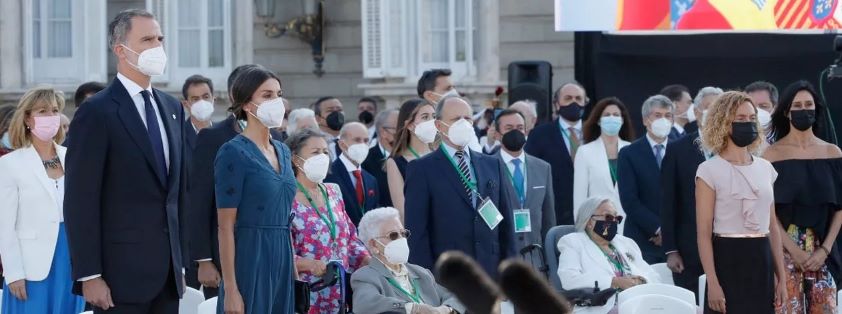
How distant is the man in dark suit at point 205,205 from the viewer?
820cm

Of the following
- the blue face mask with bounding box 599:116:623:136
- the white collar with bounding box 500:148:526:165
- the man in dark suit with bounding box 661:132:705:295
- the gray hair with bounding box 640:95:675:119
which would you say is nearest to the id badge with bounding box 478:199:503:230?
the man in dark suit with bounding box 661:132:705:295

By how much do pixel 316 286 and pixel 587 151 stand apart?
13.0 feet

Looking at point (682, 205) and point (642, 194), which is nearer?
point (682, 205)

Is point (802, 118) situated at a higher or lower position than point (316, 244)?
higher

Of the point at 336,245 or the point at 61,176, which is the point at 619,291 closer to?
the point at 336,245

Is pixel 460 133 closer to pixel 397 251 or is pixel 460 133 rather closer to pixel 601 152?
pixel 397 251

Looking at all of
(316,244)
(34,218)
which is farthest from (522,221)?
(34,218)

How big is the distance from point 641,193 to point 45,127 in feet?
14.6

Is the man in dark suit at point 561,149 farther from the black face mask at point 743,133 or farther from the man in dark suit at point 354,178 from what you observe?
the black face mask at point 743,133

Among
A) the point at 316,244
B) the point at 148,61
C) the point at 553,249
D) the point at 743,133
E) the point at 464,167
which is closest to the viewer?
the point at 148,61

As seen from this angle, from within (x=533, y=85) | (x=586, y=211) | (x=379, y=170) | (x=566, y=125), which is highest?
(x=533, y=85)

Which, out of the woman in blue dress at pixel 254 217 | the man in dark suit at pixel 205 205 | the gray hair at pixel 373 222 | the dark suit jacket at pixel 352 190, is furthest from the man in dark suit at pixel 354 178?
the woman in blue dress at pixel 254 217

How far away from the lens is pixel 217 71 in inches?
772

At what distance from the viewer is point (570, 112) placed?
12.4 metres
